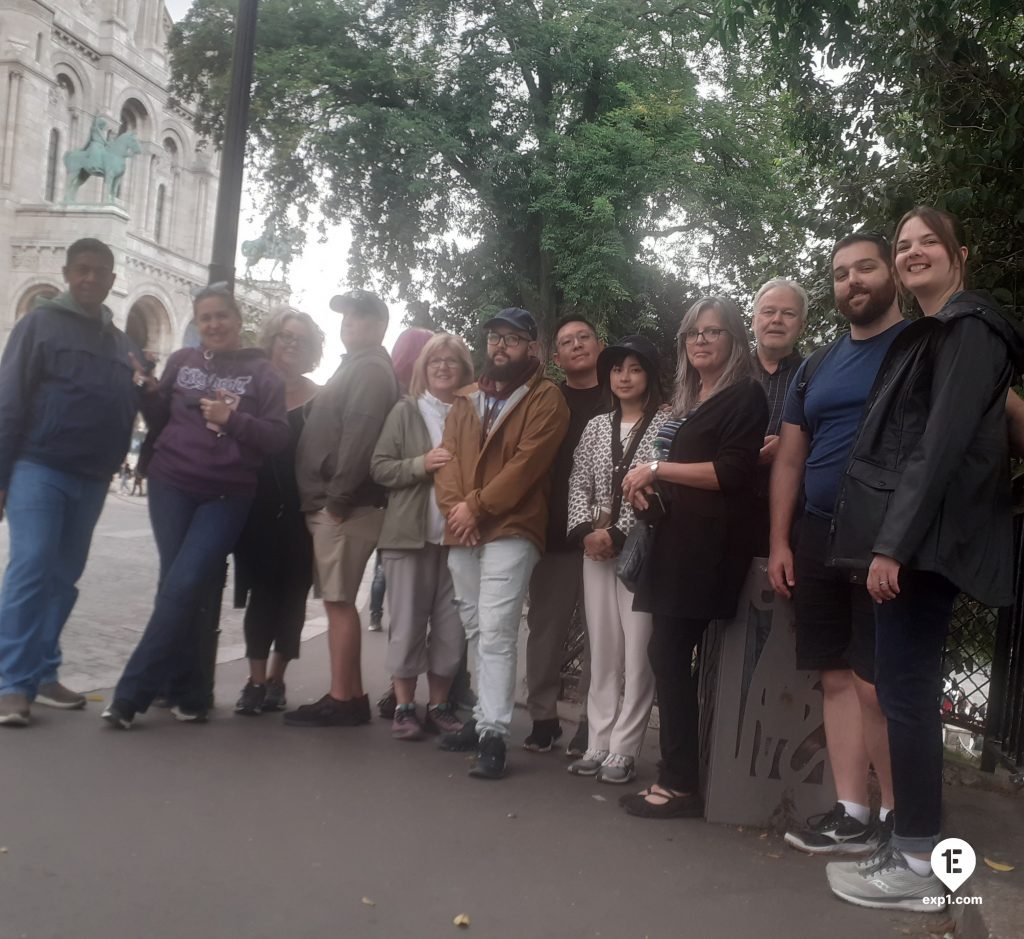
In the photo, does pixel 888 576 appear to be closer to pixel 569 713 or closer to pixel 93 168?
pixel 569 713

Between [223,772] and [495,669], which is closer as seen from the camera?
[223,772]

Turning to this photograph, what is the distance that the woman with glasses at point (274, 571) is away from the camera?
5828 millimetres

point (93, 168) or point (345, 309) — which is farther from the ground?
point (93, 168)

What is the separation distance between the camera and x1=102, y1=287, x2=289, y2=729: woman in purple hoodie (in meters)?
5.16

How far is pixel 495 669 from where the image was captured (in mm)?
5020

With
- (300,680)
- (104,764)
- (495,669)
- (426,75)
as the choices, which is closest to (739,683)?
(495,669)

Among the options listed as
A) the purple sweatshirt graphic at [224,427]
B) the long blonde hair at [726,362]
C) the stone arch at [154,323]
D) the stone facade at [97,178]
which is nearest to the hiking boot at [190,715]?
the purple sweatshirt graphic at [224,427]

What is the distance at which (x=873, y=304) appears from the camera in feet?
13.1

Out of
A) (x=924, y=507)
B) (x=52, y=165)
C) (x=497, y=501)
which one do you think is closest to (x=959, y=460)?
(x=924, y=507)

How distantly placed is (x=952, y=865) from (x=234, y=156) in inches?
193

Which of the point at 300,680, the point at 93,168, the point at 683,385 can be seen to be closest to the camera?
the point at 683,385

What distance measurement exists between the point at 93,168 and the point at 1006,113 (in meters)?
49.2

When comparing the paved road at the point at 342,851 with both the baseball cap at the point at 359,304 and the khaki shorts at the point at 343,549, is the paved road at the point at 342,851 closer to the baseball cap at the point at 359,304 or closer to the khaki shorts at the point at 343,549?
the khaki shorts at the point at 343,549

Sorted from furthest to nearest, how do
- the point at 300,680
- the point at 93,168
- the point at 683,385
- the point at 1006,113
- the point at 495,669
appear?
the point at 93,168 → the point at 300,680 → the point at 1006,113 → the point at 495,669 → the point at 683,385
